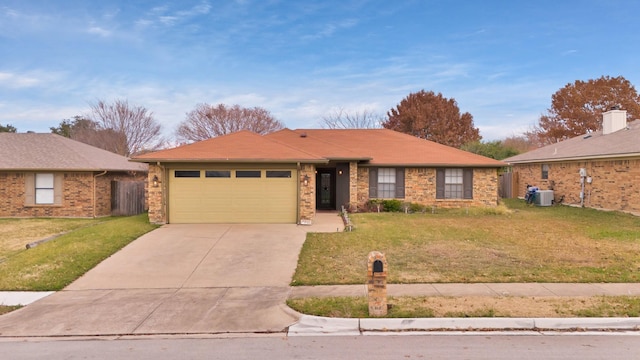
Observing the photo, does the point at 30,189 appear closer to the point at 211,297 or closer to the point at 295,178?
the point at 295,178

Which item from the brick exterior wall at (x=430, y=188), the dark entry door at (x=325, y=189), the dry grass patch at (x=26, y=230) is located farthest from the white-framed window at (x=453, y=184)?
the dry grass patch at (x=26, y=230)

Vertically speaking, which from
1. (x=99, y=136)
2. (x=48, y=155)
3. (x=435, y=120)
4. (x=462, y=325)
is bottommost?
(x=462, y=325)

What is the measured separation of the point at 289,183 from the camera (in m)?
15.3

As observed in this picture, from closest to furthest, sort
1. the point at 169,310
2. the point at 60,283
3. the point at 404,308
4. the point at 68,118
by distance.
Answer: the point at 404,308 < the point at 169,310 < the point at 60,283 < the point at 68,118

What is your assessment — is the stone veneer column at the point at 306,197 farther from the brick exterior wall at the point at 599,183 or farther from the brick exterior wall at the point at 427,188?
the brick exterior wall at the point at 599,183

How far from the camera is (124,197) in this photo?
774 inches

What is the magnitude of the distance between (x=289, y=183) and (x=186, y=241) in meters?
4.56

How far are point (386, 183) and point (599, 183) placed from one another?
33.2 feet

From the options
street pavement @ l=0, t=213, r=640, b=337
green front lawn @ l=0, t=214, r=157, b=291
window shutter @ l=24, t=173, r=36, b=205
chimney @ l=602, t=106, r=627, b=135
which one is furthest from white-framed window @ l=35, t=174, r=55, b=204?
chimney @ l=602, t=106, r=627, b=135

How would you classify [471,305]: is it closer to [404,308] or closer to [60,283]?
[404,308]

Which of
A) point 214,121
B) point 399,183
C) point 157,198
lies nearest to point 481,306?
point 157,198

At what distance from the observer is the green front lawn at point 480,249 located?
8.55 meters

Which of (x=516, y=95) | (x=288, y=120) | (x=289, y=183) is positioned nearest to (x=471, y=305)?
(x=289, y=183)

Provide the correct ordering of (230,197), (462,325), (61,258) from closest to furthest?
(462,325) → (61,258) → (230,197)
